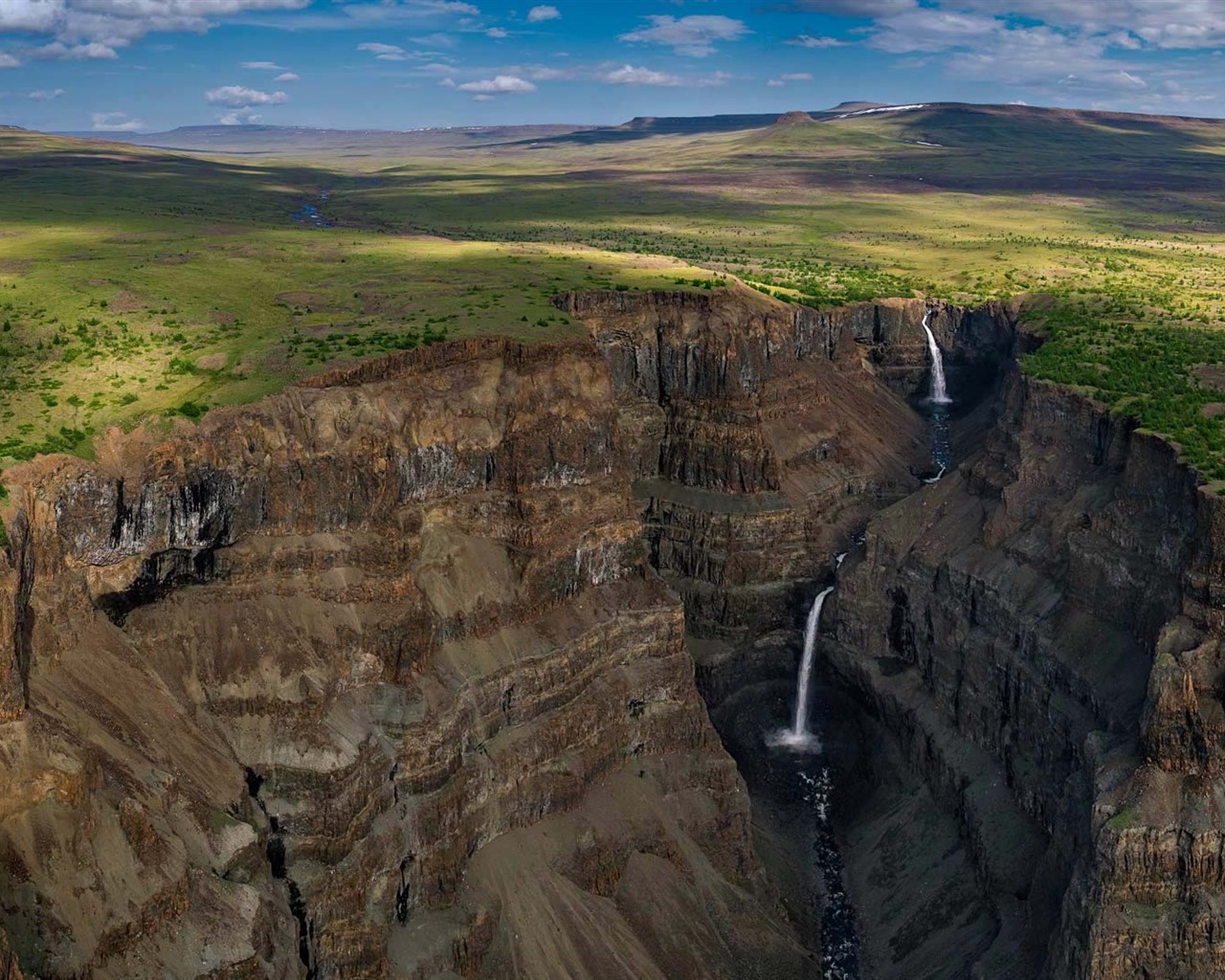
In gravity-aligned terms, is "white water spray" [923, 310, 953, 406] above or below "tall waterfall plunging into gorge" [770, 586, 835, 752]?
above

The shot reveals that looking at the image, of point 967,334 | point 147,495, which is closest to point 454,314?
point 147,495

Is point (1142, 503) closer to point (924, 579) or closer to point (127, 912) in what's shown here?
point (924, 579)

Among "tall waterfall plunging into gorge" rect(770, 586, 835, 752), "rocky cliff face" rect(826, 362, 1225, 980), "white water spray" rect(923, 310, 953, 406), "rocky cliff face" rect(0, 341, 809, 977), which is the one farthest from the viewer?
"white water spray" rect(923, 310, 953, 406)

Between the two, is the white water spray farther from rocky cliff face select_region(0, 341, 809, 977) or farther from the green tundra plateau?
rocky cliff face select_region(0, 341, 809, 977)

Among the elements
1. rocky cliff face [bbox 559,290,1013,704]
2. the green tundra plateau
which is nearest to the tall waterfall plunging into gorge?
the green tundra plateau

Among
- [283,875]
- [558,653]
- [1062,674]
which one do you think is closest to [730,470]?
[558,653]

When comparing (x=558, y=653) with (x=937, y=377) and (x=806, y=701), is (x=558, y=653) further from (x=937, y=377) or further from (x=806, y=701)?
(x=937, y=377)
